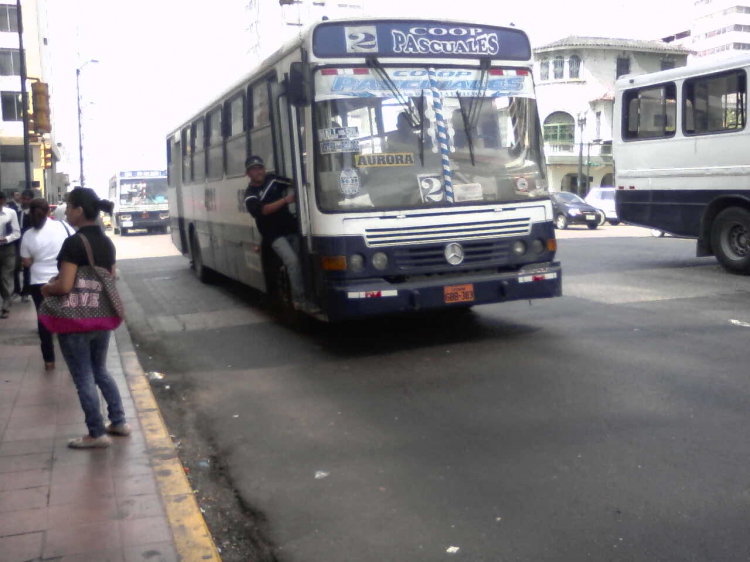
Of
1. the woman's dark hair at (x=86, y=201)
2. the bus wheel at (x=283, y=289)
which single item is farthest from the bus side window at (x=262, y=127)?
the woman's dark hair at (x=86, y=201)

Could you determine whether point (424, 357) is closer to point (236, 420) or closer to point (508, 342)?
point (508, 342)

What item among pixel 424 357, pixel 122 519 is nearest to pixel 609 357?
pixel 424 357

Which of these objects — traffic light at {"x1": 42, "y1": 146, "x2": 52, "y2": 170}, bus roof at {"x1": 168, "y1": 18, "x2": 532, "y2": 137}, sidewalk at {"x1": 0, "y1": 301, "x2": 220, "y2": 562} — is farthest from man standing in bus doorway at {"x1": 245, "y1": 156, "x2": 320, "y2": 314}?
traffic light at {"x1": 42, "y1": 146, "x2": 52, "y2": 170}

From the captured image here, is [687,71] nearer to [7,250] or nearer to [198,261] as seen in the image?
[198,261]

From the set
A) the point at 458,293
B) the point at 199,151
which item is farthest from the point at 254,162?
the point at 199,151

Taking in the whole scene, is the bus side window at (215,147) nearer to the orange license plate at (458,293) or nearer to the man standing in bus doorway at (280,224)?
the man standing in bus doorway at (280,224)

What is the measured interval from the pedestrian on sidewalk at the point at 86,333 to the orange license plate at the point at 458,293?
11.2ft

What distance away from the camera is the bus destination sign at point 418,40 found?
7.88 meters

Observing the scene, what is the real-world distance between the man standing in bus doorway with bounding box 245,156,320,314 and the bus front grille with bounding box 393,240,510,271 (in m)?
1.16

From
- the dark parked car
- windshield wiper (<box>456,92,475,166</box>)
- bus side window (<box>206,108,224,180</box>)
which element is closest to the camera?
windshield wiper (<box>456,92,475,166</box>)

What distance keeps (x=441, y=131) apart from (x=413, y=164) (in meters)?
0.44

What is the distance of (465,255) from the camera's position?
811cm

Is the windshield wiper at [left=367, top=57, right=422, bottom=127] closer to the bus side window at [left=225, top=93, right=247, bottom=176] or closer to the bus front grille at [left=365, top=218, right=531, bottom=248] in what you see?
the bus front grille at [left=365, top=218, right=531, bottom=248]

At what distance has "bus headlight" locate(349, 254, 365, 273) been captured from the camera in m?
7.79
